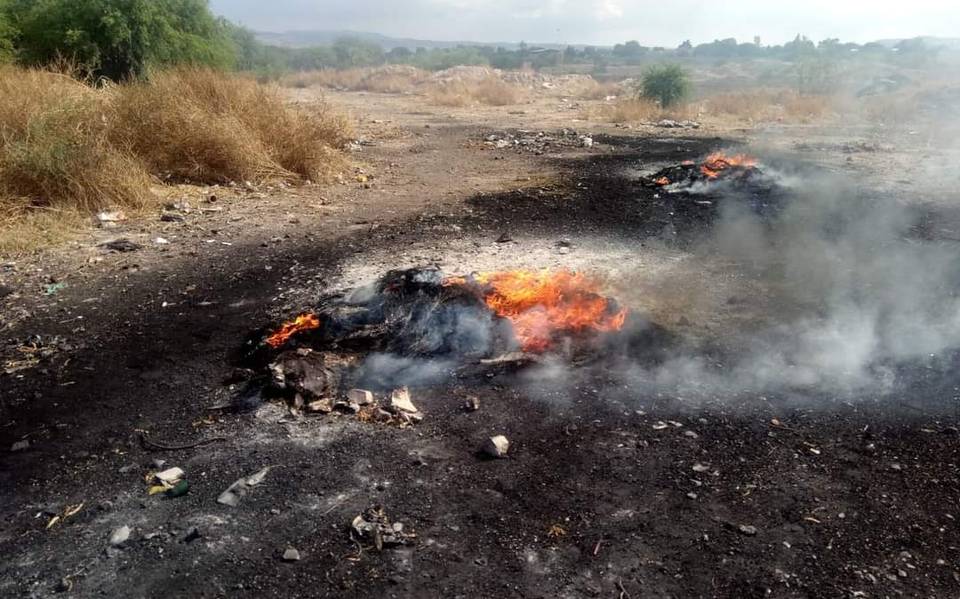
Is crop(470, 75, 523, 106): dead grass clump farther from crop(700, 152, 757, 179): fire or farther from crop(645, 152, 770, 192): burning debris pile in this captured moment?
crop(645, 152, 770, 192): burning debris pile

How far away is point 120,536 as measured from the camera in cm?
288

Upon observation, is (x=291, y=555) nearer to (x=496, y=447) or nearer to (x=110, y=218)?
(x=496, y=447)

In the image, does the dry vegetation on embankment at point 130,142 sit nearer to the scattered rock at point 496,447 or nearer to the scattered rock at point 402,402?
the scattered rock at point 402,402

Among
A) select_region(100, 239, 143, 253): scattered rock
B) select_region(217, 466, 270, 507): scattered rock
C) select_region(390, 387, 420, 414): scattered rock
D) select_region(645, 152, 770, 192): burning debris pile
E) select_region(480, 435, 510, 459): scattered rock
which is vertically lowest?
select_region(217, 466, 270, 507): scattered rock

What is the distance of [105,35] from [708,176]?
40.2ft

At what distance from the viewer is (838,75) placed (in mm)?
28344

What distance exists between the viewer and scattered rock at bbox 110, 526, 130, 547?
2.85 metres

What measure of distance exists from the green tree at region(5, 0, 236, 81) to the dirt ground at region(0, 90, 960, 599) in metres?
7.86

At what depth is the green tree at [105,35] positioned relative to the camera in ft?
38.0

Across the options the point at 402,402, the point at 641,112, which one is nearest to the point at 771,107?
the point at 641,112

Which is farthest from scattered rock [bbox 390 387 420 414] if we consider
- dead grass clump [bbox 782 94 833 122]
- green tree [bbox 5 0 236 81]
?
dead grass clump [bbox 782 94 833 122]

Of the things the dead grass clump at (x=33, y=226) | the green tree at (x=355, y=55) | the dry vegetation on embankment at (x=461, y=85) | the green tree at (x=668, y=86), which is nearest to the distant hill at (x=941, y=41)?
the dry vegetation on embankment at (x=461, y=85)

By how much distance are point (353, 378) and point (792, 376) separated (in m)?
3.20

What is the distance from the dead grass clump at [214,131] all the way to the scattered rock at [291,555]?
7.72 meters
